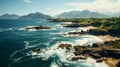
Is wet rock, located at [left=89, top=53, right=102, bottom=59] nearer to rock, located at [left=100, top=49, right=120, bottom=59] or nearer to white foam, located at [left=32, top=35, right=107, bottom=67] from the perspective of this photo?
rock, located at [left=100, top=49, right=120, bottom=59]

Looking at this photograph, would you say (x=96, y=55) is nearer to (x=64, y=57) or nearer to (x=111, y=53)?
(x=111, y=53)

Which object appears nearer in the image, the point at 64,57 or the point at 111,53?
the point at 111,53

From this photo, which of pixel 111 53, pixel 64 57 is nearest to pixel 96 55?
pixel 111 53

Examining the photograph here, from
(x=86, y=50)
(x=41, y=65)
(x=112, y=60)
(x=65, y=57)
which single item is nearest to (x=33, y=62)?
(x=41, y=65)

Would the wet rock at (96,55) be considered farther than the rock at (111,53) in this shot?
Yes

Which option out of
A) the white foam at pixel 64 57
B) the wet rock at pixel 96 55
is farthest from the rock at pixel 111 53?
the white foam at pixel 64 57

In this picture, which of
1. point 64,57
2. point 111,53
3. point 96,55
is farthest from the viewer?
point 64,57

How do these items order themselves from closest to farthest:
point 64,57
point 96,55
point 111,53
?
1. point 111,53
2. point 96,55
3. point 64,57

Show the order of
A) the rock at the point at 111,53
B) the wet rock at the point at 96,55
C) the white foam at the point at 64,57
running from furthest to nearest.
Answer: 1. the wet rock at the point at 96,55
2. the rock at the point at 111,53
3. the white foam at the point at 64,57

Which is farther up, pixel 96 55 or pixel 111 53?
pixel 111 53

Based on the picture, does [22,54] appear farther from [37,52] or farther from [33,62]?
[33,62]

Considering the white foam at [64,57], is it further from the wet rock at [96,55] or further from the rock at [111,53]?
the rock at [111,53]
